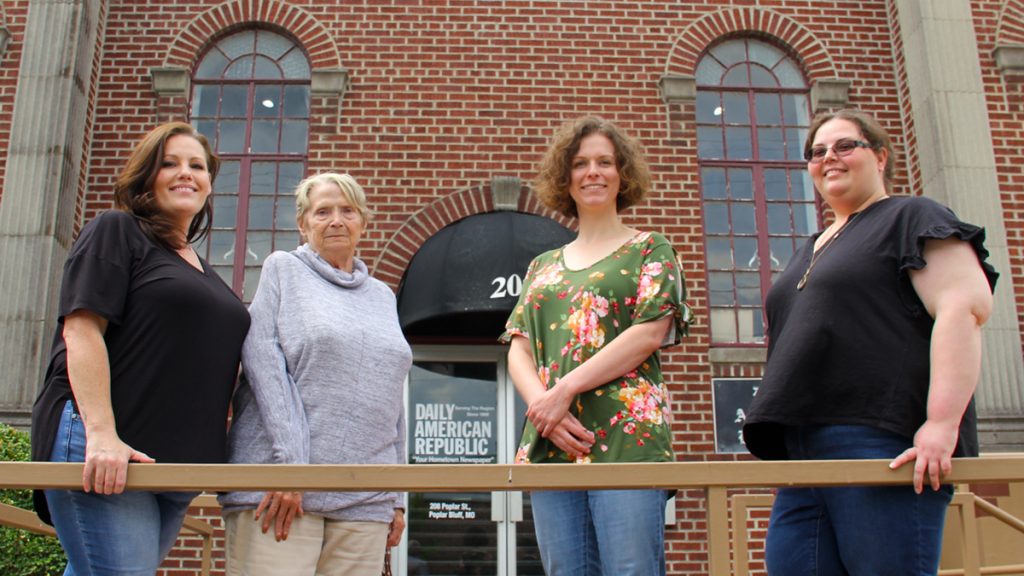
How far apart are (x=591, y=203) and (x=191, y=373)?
136cm

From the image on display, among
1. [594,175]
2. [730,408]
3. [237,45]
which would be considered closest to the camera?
[594,175]

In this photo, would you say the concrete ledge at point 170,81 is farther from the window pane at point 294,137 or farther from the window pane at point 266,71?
the window pane at point 294,137

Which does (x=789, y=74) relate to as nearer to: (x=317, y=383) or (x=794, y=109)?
(x=794, y=109)

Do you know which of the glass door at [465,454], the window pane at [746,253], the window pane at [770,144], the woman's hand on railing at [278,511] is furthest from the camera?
the window pane at [770,144]

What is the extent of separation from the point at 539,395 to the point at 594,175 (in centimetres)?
79

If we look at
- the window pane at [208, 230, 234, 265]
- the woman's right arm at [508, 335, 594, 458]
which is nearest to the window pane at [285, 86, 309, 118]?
the window pane at [208, 230, 234, 265]

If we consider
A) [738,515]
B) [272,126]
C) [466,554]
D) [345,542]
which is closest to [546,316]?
[345,542]

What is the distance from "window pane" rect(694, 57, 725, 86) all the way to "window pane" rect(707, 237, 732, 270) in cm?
150

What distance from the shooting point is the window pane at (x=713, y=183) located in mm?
8102

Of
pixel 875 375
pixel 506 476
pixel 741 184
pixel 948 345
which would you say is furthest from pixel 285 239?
pixel 948 345

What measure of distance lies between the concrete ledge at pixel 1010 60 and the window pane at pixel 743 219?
2.54m

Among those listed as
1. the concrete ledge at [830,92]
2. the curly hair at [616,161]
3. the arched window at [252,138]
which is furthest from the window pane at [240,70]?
the curly hair at [616,161]

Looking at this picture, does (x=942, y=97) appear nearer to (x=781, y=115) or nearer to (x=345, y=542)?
(x=781, y=115)

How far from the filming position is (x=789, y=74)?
8461 mm
